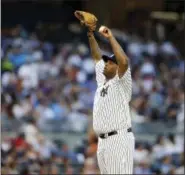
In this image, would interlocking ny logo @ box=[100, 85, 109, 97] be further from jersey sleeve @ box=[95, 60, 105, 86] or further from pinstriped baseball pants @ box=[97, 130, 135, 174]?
pinstriped baseball pants @ box=[97, 130, 135, 174]

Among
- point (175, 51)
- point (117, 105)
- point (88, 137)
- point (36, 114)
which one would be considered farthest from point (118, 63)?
point (175, 51)

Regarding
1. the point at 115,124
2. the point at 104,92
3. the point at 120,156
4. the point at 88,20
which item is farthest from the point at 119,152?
the point at 88,20

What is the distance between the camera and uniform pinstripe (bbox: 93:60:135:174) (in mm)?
6199

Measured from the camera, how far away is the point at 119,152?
6195 mm

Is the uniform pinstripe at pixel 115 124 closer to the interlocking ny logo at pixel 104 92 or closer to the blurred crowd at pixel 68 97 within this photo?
the interlocking ny logo at pixel 104 92

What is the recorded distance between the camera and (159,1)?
16844mm

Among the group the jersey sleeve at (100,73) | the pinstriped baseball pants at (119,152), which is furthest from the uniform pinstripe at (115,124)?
the jersey sleeve at (100,73)

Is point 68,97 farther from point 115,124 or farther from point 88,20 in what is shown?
point 115,124

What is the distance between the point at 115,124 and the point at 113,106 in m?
0.16

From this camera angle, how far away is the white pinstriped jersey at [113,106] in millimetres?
6223

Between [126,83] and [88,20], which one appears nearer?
[126,83]

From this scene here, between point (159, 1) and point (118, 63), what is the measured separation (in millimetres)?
10964

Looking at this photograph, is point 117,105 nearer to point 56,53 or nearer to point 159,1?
point 56,53

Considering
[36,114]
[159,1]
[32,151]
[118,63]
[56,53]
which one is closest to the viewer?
[118,63]
